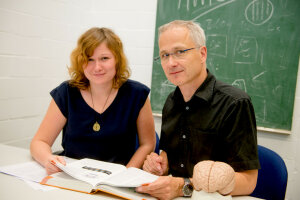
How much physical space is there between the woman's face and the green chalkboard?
1176mm

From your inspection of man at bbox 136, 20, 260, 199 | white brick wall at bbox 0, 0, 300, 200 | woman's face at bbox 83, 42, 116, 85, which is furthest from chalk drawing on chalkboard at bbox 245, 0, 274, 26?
woman's face at bbox 83, 42, 116, 85

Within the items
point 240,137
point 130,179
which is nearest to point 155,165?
point 130,179

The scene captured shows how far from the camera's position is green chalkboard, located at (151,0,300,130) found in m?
2.10

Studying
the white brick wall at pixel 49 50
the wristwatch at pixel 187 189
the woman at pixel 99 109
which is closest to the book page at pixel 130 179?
the wristwatch at pixel 187 189

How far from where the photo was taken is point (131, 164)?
1.51 m

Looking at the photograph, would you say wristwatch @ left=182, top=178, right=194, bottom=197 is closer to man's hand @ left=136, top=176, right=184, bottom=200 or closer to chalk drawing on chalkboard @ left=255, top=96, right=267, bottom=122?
man's hand @ left=136, top=176, right=184, bottom=200

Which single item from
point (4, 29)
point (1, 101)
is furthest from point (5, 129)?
point (4, 29)

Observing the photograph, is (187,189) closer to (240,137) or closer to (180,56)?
(240,137)

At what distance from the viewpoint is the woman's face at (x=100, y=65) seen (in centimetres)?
149

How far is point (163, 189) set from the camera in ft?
3.10

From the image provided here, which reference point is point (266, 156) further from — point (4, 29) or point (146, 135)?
point (4, 29)

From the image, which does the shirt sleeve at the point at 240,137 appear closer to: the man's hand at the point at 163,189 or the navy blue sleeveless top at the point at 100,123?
the man's hand at the point at 163,189

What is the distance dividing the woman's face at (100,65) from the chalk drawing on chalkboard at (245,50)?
49.6 inches

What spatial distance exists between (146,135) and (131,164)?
0.21 meters
